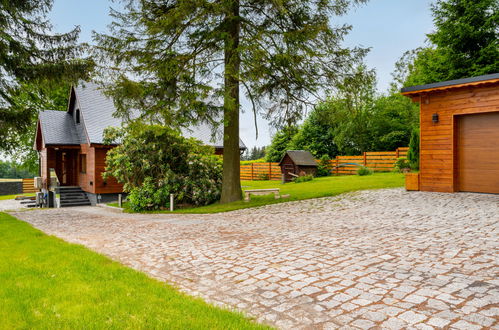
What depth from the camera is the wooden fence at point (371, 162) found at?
23438 millimetres

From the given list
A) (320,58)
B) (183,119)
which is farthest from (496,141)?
(183,119)

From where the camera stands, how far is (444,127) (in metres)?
10.9

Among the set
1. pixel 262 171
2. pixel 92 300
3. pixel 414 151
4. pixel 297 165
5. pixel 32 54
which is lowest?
pixel 92 300

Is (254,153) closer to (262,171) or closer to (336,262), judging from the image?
(262,171)

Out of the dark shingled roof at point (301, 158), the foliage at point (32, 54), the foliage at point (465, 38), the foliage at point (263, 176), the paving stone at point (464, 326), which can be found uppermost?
the foliage at point (465, 38)

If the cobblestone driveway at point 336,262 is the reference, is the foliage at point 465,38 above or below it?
above

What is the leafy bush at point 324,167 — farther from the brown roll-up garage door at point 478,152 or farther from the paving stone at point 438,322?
the paving stone at point 438,322

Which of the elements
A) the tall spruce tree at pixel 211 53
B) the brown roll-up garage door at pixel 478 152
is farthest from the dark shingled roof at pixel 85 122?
the brown roll-up garage door at pixel 478 152

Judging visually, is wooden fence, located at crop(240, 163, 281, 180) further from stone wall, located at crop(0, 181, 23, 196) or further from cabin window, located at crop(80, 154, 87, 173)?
stone wall, located at crop(0, 181, 23, 196)

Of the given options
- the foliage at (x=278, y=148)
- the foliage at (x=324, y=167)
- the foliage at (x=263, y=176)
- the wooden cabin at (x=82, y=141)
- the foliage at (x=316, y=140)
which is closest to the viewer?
the wooden cabin at (x=82, y=141)

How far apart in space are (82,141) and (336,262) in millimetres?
18983

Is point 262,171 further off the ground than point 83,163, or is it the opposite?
point 83,163

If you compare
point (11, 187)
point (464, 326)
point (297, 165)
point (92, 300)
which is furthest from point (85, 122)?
point (11, 187)

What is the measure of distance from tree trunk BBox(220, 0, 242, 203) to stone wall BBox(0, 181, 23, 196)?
3114 centimetres
